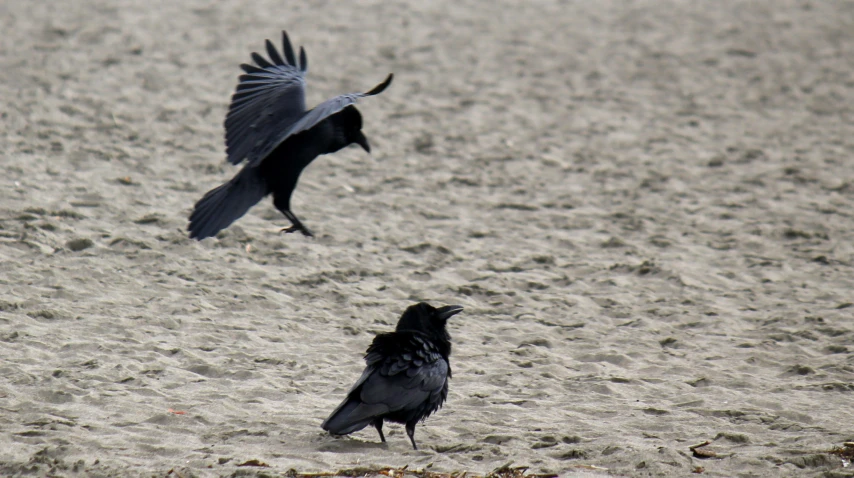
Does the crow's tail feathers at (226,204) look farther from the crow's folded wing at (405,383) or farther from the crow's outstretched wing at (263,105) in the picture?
the crow's folded wing at (405,383)

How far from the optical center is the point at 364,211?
919cm

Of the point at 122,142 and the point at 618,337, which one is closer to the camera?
the point at 618,337

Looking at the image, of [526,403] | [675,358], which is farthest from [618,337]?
[526,403]

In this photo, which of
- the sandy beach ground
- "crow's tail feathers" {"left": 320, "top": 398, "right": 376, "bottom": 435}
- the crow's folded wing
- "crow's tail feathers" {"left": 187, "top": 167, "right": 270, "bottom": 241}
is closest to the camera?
"crow's tail feathers" {"left": 320, "top": 398, "right": 376, "bottom": 435}

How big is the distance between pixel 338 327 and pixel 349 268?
3.48ft

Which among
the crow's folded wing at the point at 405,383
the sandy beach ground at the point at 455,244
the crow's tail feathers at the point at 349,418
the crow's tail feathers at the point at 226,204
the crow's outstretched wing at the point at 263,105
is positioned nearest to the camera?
the crow's tail feathers at the point at 349,418

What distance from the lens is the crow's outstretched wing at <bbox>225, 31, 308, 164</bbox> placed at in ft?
20.4

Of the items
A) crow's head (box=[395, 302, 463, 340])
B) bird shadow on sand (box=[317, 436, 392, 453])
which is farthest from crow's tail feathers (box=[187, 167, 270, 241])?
bird shadow on sand (box=[317, 436, 392, 453])

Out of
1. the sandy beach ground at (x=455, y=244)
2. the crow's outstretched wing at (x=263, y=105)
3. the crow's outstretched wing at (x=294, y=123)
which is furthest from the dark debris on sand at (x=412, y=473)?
the crow's outstretched wing at (x=263, y=105)

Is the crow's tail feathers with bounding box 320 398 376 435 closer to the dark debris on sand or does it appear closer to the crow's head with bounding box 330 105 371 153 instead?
the dark debris on sand

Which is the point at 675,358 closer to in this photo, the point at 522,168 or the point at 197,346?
the point at 197,346

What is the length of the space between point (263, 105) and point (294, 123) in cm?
50

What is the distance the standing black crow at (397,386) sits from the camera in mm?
5074

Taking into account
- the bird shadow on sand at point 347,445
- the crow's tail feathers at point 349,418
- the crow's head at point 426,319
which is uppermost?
the crow's head at point 426,319
